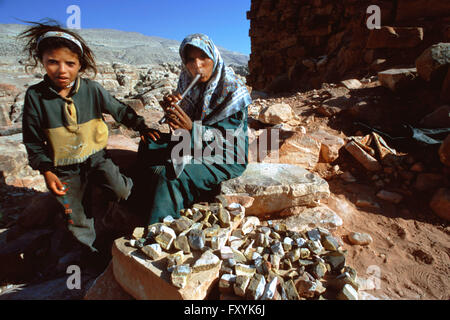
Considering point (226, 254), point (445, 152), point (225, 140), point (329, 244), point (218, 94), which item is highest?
point (218, 94)

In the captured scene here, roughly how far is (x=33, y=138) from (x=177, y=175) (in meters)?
0.93

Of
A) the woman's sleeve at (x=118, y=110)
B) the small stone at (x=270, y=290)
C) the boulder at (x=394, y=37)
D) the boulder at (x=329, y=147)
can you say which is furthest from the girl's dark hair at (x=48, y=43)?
the boulder at (x=394, y=37)

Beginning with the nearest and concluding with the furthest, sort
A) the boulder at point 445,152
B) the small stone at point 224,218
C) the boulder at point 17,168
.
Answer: the small stone at point 224,218, the boulder at point 445,152, the boulder at point 17,168

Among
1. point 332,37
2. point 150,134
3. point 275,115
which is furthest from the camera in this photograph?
point 332,37

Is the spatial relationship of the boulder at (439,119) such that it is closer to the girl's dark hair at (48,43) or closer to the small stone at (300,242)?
the small stone at (300,242)

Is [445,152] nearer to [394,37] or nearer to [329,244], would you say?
[329,244]

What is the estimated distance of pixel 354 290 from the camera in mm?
1218

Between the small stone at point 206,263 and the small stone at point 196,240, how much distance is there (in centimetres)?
9

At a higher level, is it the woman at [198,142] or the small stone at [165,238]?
the woman at [198,142]

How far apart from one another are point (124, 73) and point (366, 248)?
445 inches

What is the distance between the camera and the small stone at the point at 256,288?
3.76 feet

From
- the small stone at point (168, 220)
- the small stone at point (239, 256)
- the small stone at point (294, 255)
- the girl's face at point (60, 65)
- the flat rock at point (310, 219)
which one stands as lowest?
the flat rock at point (310, 219)

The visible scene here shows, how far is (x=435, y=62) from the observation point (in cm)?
350

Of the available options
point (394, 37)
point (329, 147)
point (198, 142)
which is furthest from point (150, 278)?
point (394, 37)
